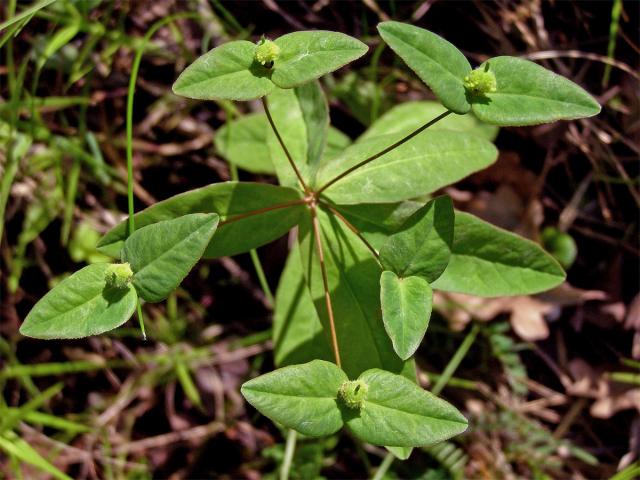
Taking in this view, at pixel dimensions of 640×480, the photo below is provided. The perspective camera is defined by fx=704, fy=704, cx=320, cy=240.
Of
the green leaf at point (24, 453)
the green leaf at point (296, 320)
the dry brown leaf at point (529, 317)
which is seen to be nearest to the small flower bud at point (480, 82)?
the green leaf at point (296, 320)

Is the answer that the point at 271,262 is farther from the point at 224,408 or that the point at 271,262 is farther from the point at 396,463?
the point at 396,463

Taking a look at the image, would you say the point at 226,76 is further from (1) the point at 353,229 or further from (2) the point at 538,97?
(2) the point at 538,97

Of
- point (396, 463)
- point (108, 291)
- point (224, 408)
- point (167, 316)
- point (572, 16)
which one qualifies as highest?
point (572, 16)

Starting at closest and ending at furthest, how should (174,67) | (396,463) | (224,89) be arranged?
(224,89), (396,463), (174,67)

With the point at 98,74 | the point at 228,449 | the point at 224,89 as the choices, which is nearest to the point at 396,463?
the point at 228,449

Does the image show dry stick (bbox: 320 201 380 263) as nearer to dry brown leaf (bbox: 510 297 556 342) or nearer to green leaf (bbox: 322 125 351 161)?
green leaf (bbox: 322 125 351 161)

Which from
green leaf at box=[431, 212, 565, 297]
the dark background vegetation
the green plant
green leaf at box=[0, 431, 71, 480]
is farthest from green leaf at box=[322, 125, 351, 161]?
green leaf at box=[0, 431, 71, 480]
